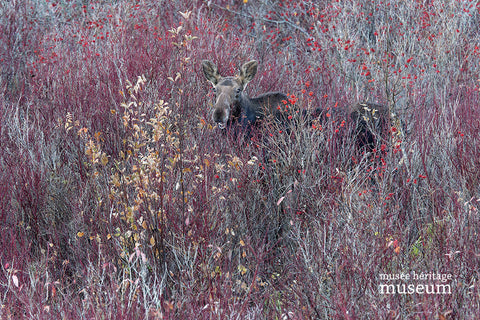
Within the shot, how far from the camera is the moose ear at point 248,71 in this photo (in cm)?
575

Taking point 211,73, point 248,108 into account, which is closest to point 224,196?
point 248,108

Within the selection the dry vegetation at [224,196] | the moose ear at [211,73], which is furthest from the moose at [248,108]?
the dry vegetation at [224,196]

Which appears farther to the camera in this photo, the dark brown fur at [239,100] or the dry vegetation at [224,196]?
the dark brown fur at [239,100]

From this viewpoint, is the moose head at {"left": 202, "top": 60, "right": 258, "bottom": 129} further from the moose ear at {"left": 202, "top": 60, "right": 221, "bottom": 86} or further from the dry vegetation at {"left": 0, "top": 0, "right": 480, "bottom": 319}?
the dry vegetation at {"left": 0, "top": 0, "right": 480, "bottom": 319}

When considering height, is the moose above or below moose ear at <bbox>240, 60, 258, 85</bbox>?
below

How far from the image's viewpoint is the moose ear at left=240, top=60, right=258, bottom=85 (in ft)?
18.9

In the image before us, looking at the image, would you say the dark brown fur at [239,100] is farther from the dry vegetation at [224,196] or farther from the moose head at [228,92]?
the dry vegetation at [224,196]

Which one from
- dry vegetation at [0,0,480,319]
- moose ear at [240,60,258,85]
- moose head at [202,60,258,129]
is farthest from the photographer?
moose ear at [240,60,258,85]

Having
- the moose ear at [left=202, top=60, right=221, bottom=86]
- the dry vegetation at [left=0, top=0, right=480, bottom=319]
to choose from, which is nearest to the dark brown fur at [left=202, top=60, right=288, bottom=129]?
the moose ear at [left=202, top=60, right=221, bottom=86]

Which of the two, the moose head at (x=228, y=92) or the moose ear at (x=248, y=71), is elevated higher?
the moose ear at (x=248, y=71)

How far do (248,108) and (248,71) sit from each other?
0.42 m

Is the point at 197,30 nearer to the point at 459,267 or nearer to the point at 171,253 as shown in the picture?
the point at 171,253

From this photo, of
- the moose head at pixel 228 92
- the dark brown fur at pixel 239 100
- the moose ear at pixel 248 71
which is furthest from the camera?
the moose ear at pixel 248 71

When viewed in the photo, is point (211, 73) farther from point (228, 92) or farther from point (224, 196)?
point (224, 196)
